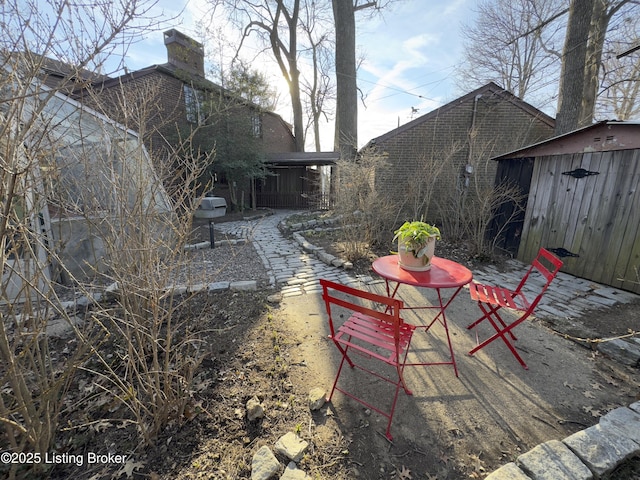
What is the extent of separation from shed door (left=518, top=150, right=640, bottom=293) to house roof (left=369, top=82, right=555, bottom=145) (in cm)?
497

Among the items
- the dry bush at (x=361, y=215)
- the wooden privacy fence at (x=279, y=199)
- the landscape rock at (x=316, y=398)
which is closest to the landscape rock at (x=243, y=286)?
the dry bush at (x=361, y=215)

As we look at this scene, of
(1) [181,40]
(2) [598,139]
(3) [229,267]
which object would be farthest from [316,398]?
(1) [181,40]

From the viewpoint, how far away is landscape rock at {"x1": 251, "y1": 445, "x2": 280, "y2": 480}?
163 cm

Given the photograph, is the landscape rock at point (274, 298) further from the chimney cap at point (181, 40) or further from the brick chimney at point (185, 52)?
the chimney cap at point (181, 40)

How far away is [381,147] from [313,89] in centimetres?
1425

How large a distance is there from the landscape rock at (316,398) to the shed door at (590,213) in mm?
5169

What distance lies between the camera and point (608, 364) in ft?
8.92

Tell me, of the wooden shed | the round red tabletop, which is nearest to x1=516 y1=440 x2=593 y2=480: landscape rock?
the round red tabletop

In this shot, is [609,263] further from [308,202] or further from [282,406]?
[308,202]

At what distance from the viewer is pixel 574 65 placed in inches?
285

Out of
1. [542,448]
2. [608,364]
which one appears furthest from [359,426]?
[608,364]

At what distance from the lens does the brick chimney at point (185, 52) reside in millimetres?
13414

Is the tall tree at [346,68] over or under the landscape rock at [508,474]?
over

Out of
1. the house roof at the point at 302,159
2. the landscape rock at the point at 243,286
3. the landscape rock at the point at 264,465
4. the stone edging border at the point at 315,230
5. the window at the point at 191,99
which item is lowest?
the landscape rock at the point at 264,465
